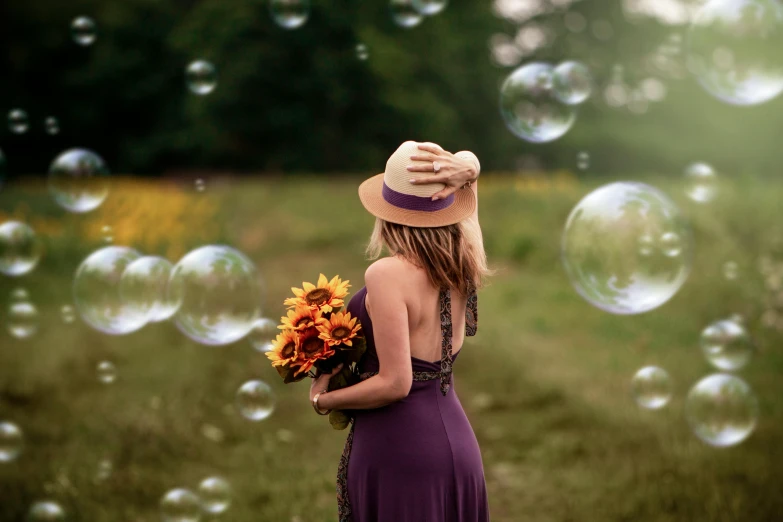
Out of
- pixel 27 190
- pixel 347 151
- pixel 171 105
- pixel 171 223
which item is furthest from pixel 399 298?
pixel 171 105

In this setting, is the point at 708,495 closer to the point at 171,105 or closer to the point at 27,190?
the point at 27,190

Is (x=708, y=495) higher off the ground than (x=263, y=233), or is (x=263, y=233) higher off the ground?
(x=263, y=233)

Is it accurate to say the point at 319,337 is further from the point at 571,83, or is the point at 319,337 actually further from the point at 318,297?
the point at 571,83

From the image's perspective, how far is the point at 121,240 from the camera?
9688 mm

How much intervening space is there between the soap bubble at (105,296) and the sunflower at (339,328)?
2242 millimetres

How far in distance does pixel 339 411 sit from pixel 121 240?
7778mm

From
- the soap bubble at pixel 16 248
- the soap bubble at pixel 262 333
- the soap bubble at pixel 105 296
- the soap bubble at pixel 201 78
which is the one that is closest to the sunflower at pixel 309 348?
the soap bubble at pixel 262 333

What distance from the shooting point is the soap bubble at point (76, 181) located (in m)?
5.45

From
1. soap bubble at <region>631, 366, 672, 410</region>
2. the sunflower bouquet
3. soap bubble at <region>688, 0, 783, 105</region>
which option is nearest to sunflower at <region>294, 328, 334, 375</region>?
the sunflower bouquet

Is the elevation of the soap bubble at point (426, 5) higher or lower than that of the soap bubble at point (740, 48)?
higher

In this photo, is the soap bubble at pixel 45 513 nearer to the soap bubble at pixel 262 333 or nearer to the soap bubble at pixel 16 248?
the soap bubble at pixel 262 333

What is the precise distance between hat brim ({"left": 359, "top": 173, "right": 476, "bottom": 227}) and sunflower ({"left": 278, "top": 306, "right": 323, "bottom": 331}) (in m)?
0.36

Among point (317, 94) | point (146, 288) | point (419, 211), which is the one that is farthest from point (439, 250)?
point (317, 94)

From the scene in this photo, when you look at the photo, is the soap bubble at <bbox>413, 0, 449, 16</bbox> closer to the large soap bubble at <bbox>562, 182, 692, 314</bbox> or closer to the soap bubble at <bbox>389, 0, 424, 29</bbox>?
the soap bubble at <bbox>389, 0, 424, 29</bbox>
